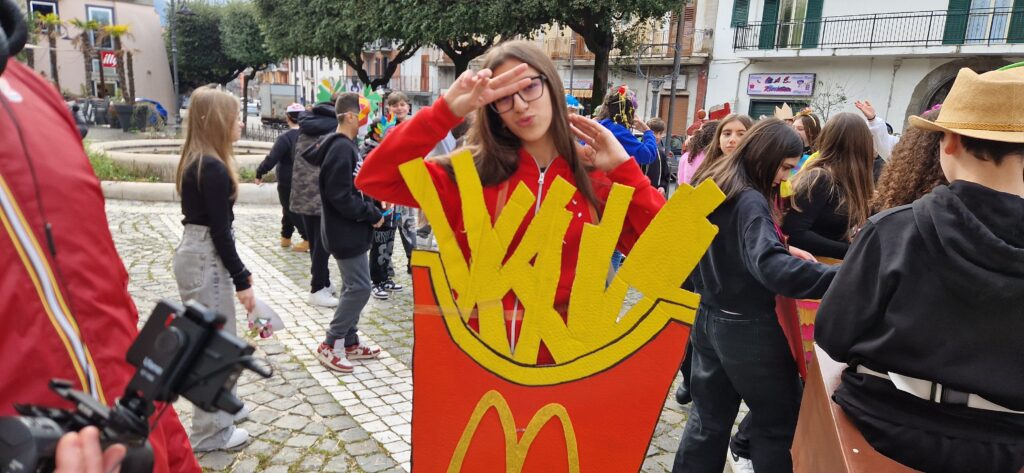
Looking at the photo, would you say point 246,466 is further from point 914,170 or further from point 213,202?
point 914,170

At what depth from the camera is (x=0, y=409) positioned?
0.94 meters

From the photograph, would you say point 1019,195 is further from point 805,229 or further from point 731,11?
point 731,11

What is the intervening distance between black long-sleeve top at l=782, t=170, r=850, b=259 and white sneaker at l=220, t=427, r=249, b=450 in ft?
9.48

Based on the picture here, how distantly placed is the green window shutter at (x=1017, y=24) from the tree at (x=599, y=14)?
9377 millimetres

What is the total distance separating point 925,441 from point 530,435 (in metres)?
0.98

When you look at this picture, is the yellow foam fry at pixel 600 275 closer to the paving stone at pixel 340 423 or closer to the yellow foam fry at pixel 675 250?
the yellow foam fry at pixel 675 250

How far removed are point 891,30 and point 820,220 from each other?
20.4 metres

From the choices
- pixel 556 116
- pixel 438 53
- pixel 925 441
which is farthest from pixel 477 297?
pixel 438 53

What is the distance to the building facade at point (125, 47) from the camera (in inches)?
1340

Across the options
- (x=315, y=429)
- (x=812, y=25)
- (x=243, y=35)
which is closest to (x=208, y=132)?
(x=315, y=429)

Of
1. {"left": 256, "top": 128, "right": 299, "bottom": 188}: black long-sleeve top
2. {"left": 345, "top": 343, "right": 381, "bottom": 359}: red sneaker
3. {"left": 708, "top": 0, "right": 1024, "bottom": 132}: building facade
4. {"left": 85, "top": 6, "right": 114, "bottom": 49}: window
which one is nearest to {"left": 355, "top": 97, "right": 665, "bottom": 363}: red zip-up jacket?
{"left": 345, "top": 343, "right": 381, "bottom": 359}: red sneaker

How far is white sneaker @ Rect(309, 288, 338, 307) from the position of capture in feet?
18.0

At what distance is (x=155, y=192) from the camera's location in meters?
9.81

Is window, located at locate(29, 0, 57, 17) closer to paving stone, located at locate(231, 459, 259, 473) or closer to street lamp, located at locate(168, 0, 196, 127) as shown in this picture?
street lamp, located at locate(168, 0, 196, 127)
